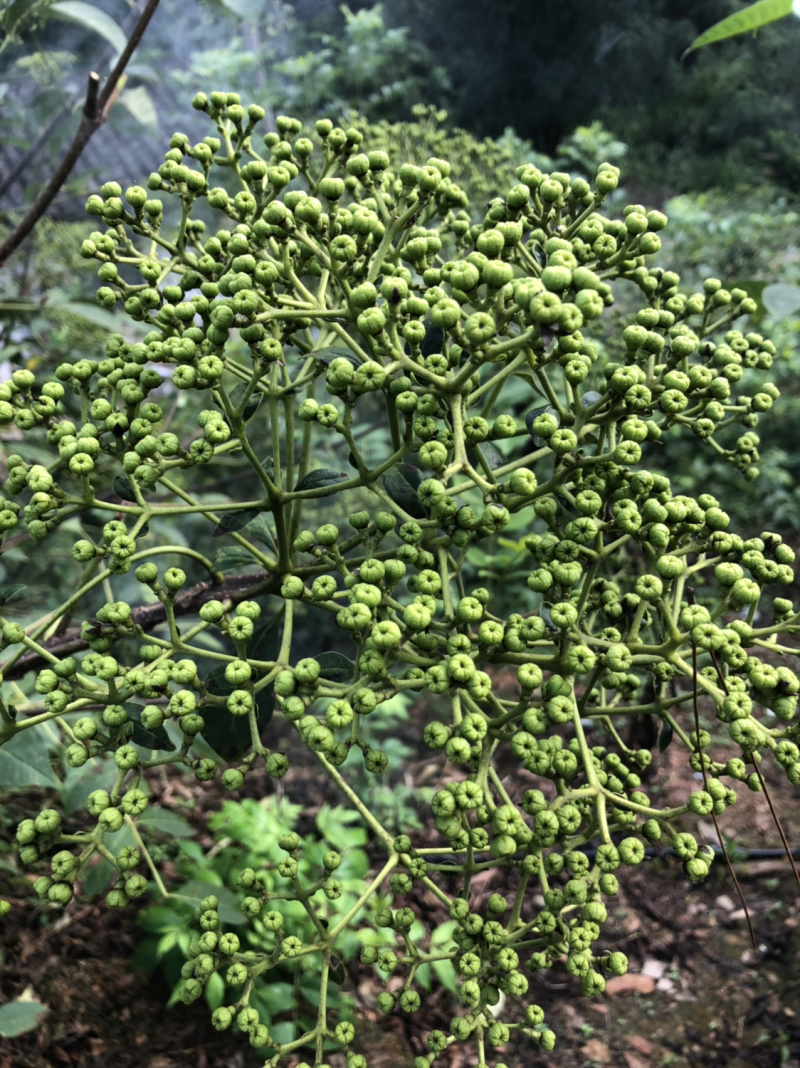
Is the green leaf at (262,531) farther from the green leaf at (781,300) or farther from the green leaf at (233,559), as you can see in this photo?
the green leaf at (781,300)

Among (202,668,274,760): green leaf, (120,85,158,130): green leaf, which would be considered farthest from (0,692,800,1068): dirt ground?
(120,85,158,130): green leaf

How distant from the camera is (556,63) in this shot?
15.7 feet

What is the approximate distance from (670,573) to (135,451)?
22.9 inches

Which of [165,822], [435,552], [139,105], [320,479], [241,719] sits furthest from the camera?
[139,105]

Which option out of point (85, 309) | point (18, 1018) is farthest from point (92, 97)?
point (18, 1018)

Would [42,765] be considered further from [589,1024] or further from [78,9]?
[78,9]

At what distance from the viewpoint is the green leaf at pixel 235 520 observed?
870 mm

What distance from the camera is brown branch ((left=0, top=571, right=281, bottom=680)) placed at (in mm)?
976

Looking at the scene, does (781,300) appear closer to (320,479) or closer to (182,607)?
(320,479)

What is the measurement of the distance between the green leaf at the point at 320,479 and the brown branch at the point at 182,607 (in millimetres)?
150

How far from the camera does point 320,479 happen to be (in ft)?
2.91

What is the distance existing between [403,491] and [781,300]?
0.90 metres

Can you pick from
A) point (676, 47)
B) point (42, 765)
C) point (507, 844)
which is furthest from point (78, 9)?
point (676, 47)

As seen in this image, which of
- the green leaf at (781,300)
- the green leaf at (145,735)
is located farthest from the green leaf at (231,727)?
the green leaf at (781,300)
